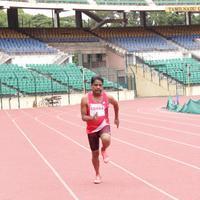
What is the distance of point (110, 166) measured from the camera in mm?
10141

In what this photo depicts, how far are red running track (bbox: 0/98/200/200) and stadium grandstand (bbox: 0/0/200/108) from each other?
20.1 m

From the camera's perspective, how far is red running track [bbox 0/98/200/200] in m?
7.61

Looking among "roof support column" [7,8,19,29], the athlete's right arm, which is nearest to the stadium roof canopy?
"roof support column" [7,8,19,29]

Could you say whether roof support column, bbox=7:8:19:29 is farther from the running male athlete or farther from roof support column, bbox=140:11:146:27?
the running male athlete

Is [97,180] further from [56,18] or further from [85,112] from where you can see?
[56,18]

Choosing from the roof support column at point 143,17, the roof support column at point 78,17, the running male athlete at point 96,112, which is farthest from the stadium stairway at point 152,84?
the running male athlete at point 96,112

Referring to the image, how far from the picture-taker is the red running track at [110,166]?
7.61 m

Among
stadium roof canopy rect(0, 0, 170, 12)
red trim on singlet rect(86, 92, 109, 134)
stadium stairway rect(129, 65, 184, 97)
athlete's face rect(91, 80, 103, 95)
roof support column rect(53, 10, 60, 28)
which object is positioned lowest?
stadium stairway rect(129, 65, 184, 97)

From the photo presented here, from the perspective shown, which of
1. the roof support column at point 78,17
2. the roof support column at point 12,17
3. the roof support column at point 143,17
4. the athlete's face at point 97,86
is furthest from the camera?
the roof support column at point 143,17

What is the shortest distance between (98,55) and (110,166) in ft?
133

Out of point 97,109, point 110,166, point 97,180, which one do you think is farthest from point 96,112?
point 110,166

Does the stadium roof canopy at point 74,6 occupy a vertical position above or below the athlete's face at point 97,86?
above

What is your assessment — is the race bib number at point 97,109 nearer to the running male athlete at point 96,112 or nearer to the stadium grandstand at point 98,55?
the running male athlete at point 96,112

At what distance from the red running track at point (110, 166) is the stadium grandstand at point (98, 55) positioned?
790 inches
